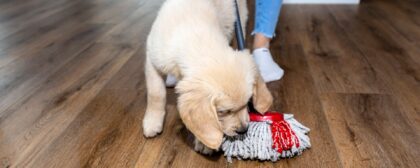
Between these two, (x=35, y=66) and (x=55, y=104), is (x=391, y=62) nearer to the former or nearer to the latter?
(x=55, y=104)

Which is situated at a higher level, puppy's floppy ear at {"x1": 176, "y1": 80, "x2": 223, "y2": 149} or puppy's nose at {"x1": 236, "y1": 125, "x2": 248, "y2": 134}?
puppy's floppy ear at {"x1": 176, "y1": 80, "x2": 223, "y2": 149}

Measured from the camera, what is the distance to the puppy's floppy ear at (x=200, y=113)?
112cm

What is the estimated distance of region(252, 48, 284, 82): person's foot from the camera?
6.59ft

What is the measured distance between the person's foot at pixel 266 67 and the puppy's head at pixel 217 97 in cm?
80

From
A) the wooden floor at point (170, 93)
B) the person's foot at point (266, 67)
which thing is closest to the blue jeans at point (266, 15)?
the person's foot at point (266, 67)

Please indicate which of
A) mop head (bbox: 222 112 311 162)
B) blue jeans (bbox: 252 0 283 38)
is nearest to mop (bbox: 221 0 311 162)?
mop head (bbox: 222 112 311 162)

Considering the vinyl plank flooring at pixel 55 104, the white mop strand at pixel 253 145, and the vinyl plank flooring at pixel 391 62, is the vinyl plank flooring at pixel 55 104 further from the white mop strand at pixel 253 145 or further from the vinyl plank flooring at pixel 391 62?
the vinyl plank flooring at pixel 391 62

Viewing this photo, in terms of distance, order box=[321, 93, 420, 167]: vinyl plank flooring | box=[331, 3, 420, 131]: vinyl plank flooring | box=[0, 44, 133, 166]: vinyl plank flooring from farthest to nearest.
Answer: box=[331, 3, 420, 131]: vinyl plank flooring
box=[0, 44, 133, 166]: vinyl plank flooring
box=[321, 93, 420, 167]: vinyl plank flooring

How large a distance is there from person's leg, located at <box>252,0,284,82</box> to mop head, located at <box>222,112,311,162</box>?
0.64 meters

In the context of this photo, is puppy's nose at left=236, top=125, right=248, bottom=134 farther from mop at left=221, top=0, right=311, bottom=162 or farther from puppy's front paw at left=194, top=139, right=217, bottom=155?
puppy's front paw at left=194, top=139, right=217, bottom=155

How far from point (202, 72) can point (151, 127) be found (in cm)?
48

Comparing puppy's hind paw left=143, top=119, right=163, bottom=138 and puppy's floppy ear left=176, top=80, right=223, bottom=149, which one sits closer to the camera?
puppy's floppy ear left=176, top=80, right=223, bottom=149

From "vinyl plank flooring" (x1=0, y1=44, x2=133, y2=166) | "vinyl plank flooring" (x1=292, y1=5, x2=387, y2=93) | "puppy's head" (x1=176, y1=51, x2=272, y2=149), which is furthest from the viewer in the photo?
"vinyl plank flooring" (x1=292, y1=5, x2=387, y2=93)

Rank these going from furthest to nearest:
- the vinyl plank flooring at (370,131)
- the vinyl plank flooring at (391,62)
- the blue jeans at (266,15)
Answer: the blue jeans at (266,15), the vinyl plank flooring at (391,62), the vinyl plank flooring at (370,131)
